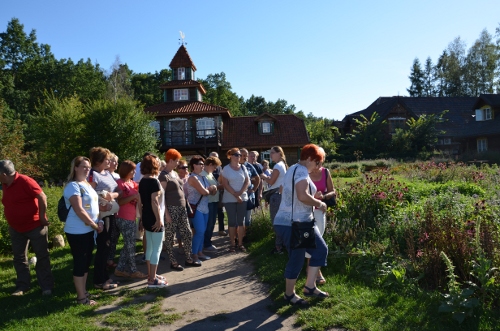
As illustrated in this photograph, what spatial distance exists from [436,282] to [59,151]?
873 inches

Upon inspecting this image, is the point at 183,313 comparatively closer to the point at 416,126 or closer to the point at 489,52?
the point at 416,126

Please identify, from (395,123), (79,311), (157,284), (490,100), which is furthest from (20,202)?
(395,123)

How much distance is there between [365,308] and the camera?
4570 mm

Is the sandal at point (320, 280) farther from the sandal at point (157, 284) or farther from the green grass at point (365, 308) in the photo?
the sandal at point (157, 284)

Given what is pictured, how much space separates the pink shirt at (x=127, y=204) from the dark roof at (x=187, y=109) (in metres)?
25.8

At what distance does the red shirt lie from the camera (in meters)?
5.50

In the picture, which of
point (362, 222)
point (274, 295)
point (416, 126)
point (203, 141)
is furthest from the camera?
point (416, 126)

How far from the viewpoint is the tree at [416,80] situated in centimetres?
6619

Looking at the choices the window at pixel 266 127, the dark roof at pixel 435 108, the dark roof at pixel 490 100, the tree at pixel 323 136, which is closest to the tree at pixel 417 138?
the dark roof at pixel 490 100

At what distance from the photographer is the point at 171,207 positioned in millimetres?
6602

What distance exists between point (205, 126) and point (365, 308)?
29194mm

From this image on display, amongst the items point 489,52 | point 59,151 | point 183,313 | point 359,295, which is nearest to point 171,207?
point 183,313

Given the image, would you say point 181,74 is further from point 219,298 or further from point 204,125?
point 219,298

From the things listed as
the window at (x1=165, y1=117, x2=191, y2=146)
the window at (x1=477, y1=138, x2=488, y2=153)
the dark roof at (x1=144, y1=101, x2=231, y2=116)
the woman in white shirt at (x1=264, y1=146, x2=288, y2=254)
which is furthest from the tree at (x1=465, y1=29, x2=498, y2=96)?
the woman in white shirt at (x1=264, y1=146, x2=288, y2=254)
